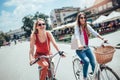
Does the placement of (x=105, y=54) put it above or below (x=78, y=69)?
above

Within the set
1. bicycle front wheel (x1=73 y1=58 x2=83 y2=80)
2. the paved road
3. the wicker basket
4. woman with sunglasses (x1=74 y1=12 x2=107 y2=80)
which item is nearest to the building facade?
the paved road

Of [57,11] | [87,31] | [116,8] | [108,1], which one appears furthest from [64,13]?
[87,31]

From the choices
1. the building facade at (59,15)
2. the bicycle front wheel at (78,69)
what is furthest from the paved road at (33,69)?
the building facade at (59,15)

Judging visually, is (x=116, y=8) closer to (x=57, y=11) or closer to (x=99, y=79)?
(x=99, y=79)

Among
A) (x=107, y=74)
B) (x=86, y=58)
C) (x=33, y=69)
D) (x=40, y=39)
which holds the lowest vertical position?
(x=33, y=69)

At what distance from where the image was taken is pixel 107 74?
4.40 meters

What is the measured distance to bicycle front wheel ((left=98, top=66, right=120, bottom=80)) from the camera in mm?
4227

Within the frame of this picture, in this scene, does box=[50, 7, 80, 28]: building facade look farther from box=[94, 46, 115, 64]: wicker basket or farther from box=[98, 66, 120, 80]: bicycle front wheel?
box=[94, 46, 115, 64]: wicker basket

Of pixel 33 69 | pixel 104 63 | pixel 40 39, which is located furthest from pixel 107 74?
pixel 33 69

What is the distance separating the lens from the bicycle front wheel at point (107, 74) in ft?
13.9

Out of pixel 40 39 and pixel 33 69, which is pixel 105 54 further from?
pixel 33 69

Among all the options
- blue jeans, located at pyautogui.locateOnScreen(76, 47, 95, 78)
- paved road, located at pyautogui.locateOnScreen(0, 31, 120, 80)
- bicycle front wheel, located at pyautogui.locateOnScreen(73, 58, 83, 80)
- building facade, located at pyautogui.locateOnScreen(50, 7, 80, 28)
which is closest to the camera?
blue jeans, located at pyautogui.locateOnScreen(76, 47, 95, 78)

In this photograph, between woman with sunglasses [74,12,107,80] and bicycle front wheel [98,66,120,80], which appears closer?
bicycle front wheel [98,66,120,80]

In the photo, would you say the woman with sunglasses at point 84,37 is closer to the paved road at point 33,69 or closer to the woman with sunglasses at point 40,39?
the woman with sunglasses at point 40,39
